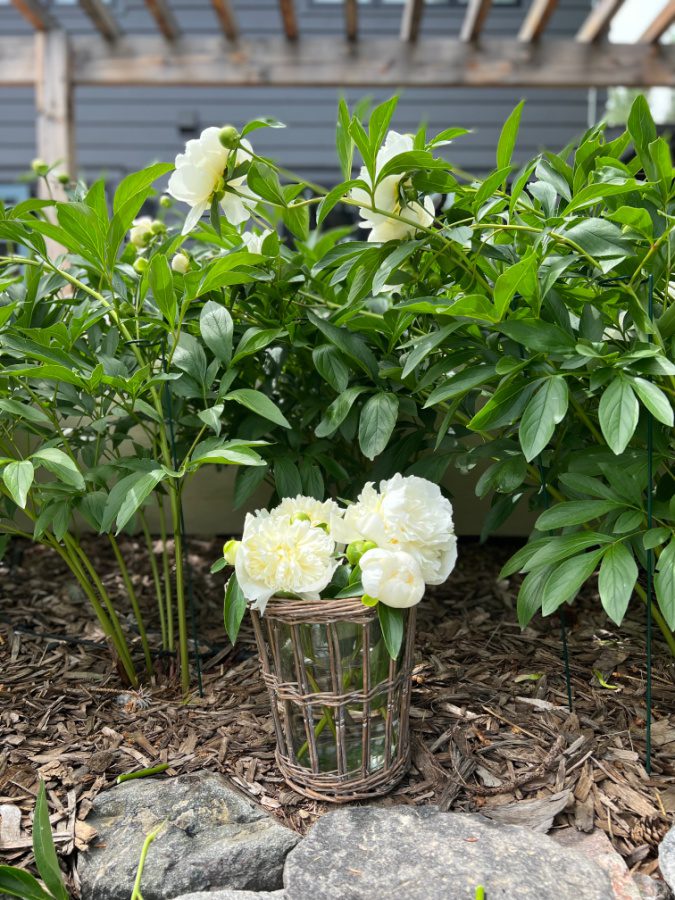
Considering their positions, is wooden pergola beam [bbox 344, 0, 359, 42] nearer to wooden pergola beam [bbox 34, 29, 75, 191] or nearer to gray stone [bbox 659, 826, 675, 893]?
wooden pergola beam [bbox 34, 29, 75, 191]

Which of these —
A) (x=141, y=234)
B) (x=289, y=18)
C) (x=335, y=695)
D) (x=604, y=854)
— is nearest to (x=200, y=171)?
(x=141, y=234)

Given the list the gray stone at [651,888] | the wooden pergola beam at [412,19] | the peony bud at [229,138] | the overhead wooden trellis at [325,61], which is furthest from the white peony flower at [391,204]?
the overhead wooden trellis at [325,61]

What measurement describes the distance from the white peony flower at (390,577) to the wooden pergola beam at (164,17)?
3.49 meters

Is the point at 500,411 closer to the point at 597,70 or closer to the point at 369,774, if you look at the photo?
the point at 369,774

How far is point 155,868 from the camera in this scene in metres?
1.11

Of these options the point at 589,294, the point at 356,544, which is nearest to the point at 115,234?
the point at 356,544

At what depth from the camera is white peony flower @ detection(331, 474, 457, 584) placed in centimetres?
113

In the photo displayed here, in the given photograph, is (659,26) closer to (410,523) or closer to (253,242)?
(253,242)

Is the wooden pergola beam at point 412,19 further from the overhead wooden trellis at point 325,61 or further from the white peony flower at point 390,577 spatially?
the white peony flower at point 390,577

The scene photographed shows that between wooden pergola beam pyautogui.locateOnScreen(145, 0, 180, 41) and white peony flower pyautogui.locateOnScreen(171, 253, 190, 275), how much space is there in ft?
8.96

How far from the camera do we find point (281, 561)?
1120mm

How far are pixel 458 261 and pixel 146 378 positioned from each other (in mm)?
547

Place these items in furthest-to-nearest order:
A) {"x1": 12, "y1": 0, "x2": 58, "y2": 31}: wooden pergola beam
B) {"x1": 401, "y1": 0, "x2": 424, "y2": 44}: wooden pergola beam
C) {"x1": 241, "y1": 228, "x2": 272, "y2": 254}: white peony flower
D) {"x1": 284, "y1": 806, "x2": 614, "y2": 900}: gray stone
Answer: {"x1": 401, "y1": 0, "x2": 424, "y2": 44}: wooden pergola beam < {"x1": 12, "y1": 0, "x2": 58, "y2": 31}: wooden pergola beam < {"x1": 241, "y1": 228, "x2": 272, "y2": 254}: white peony flower < {"x1": 284, "y1": 806, "x2": 614, "y2": 900}: gray stone

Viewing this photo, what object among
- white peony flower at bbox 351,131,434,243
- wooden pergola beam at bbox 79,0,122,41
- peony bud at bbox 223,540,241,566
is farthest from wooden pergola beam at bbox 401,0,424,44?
peony bud at bbox 223,540,241,566
